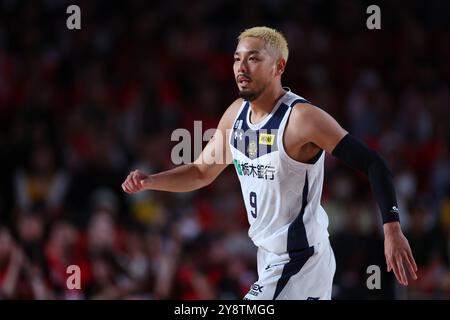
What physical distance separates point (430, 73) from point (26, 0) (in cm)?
601

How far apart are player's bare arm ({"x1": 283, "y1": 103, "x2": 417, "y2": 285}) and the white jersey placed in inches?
3.7

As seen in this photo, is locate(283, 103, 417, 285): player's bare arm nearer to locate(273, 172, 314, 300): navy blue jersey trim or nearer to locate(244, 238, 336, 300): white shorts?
locate(273, 172, 314, 300): navy blue jersey trim

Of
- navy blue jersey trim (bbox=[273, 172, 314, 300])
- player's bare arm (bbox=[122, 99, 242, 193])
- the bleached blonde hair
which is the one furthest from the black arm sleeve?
player's bare arm (bbox=[122, 99, 242, 193])

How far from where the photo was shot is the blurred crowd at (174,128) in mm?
9117

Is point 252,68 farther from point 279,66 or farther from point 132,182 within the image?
point 132,182

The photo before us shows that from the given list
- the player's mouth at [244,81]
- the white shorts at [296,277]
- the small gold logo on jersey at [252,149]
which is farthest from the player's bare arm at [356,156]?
the white shorts at [296,277]

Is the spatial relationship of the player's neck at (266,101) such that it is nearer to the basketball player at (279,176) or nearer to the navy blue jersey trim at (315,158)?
the basketball player at (279,176)

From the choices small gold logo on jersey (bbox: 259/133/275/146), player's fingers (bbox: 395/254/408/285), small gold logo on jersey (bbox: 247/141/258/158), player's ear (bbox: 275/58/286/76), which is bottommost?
player's fingers (bbox: 395/254/408/285)

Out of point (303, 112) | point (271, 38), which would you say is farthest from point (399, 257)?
point (271, 38)

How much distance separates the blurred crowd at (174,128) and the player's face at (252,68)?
333 centimetres

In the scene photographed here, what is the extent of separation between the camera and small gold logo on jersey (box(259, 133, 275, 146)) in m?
5.66

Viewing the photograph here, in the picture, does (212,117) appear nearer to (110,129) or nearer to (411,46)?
(110,129)

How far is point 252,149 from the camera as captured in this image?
5773 millimetres

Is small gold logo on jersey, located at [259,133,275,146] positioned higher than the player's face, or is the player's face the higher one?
the player's face
